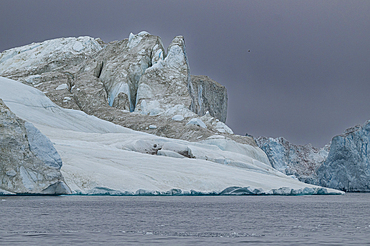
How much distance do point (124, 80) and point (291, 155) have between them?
53.9m

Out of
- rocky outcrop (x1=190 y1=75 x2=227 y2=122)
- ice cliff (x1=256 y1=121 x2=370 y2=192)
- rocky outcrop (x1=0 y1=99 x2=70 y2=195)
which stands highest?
rocky outcrop (x1=190 y1=75 x2=227 y2=122)

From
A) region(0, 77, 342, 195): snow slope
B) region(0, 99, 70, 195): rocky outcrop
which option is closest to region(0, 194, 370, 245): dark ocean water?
region(0, 99, 70, 195): rocky outcrop

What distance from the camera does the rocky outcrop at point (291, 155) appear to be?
12812 cm

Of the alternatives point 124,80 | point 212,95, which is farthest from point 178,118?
point 212,95

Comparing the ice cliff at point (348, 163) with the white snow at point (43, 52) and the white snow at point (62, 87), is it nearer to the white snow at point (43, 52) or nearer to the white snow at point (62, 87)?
the white snow at point (62, 87)

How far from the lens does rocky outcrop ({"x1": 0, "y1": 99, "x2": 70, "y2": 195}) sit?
117ft

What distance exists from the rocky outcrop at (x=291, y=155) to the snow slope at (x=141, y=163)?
4507cm

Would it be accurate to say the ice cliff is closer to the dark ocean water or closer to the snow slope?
the snow slope

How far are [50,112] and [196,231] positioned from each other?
67.7 meters

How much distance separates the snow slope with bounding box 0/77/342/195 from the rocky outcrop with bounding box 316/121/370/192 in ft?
57.3

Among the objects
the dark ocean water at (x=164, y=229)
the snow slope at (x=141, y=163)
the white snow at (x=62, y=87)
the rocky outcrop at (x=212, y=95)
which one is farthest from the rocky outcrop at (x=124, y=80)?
the dark ocean water at (x=164, y=229)

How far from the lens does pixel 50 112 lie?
8138cm

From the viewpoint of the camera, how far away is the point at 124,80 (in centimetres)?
11494

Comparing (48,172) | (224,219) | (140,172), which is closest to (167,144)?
(140,172)
